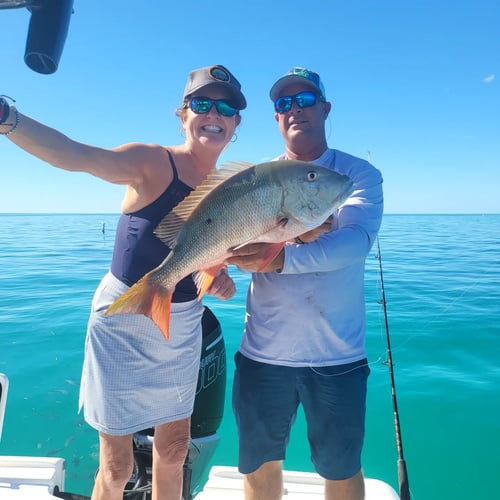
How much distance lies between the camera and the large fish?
5.84 feet

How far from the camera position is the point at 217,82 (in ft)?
7.45

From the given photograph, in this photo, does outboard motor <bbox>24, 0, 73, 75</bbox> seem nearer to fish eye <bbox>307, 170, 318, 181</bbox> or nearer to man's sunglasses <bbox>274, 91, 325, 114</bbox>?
man's sunglasses <bbox>274, 91, 325, 114</bbox>

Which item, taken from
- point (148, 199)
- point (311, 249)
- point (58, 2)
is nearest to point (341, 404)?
point (311, 249)

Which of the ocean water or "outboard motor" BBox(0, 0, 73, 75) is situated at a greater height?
"outboard motor" BBox(0, 0, 73, 75)

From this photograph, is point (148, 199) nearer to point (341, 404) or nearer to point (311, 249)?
point (311, 249)

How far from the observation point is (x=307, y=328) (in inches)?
89.4

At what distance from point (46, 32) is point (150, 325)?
5.91 feet

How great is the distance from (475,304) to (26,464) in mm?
9138

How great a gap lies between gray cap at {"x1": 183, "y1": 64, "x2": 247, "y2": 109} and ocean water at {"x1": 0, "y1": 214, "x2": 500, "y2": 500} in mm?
3181

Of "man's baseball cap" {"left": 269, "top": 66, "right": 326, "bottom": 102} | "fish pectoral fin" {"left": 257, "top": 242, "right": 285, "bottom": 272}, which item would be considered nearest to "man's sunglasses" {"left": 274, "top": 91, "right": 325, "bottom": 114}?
"man's baseball cap" {"left": 269, "top": 66, "right": 326, "bottom": 102}

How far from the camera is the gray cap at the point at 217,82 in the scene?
7.47ft

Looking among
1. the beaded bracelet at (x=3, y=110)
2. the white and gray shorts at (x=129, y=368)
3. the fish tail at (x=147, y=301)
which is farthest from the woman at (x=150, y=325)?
the beaded bracelet at (x=3, y=110)

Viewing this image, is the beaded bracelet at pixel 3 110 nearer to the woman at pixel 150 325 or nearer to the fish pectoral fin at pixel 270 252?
the woman at pixel 150 325

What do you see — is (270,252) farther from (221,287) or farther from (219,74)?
(219,74)
